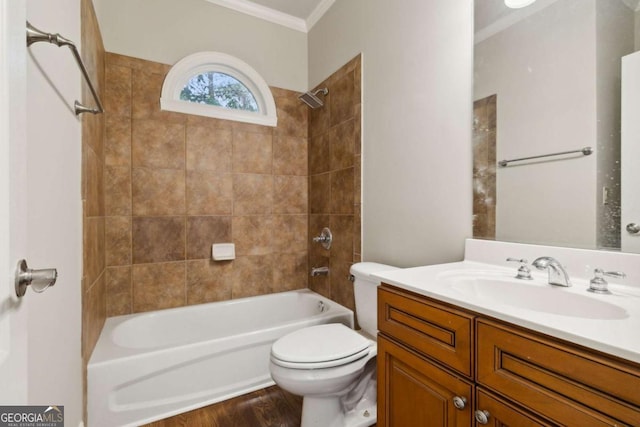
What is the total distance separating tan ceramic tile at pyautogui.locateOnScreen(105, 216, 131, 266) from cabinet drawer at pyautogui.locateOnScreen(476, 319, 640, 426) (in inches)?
83.9

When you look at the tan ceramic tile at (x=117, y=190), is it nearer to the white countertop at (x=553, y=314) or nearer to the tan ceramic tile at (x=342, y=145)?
the tan ceramic tile at (x=342, y=145)

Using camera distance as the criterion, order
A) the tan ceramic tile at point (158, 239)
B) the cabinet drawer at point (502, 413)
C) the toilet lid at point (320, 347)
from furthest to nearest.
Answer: the tan ceramic tile at point (158, 239), the toilet lid at point (320, 347), the cabinet drawer at point (502, 413)

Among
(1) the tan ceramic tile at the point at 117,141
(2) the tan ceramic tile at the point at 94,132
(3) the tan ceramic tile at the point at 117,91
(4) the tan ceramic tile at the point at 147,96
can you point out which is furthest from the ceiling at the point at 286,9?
(2) the tan ceramic tile at the point at 94,132

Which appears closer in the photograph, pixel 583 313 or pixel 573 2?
pixel 583 313

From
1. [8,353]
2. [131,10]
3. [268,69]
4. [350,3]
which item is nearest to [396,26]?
[350,3]

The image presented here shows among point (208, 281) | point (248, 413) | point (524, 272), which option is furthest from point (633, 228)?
point (208, 281)

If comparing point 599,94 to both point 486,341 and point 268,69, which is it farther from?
point 268,69

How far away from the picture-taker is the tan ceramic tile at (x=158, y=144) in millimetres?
2002

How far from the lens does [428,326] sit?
867 millimetres

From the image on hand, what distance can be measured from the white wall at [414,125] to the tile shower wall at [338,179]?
0.28 feet

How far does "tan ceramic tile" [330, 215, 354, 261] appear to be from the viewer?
2064 mm

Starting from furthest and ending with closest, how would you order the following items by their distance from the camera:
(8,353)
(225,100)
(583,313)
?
(225,100) → (583,313) → (8,353)

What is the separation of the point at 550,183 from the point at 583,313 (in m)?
0.49

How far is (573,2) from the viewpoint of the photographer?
3.39 feet
